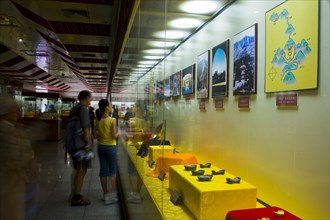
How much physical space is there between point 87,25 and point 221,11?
12.3 feet

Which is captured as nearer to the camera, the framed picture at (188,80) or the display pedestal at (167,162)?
the display pedestal at (167,162)

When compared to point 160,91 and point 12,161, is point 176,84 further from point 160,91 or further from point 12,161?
A: point 12,161

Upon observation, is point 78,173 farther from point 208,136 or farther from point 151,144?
point 208,136

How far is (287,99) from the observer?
157cm

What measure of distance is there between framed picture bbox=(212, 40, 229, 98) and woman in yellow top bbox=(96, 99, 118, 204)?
1.70 metres

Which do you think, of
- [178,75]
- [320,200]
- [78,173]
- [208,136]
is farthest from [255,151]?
[78,173]

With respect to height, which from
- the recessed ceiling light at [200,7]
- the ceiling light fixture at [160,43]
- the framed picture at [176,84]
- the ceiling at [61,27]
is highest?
the ceiling at [61,27]

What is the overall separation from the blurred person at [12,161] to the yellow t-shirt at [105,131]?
1424mm

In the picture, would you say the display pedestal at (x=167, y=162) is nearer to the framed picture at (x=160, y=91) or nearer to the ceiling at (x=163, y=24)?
the framed picture at (x=160, y=91)

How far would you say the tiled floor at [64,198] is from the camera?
3461 millimetres

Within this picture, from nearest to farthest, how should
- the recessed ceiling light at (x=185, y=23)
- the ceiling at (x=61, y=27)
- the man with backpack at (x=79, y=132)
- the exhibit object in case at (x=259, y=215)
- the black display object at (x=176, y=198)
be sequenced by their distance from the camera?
the exhibit object in case at (x=259, y=215)
the black display object at (x=176, y=198)
the recessed ceiling light at (x=185, y=23)
the man with backpack at (x=79, y=132)
the ceiling at (x=61, y=27)

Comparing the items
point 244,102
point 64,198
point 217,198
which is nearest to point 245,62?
point 244,102

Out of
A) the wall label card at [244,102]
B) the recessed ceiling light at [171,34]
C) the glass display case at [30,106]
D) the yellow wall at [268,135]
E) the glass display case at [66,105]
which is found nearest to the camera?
the yellow wall at [268,135]

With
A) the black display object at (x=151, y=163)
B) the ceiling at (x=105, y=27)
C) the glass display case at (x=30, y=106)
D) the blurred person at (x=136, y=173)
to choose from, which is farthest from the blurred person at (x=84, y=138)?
the glass display case at (x=30, y=106)
